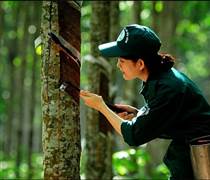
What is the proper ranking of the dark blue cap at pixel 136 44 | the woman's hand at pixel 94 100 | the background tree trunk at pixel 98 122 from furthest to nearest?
the background tree trunk at pixel 98 122
the woman's hand at pixel 94 100
the dark blue cap at pixel 136 44

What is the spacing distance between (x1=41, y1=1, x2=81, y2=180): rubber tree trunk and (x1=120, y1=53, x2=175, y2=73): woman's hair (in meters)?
0.64

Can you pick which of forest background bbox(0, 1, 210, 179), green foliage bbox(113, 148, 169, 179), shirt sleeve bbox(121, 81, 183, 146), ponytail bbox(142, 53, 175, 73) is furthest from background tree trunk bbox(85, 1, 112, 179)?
shirt sleeve bbox(121, 81, 183, 146)

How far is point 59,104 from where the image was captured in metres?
3.98

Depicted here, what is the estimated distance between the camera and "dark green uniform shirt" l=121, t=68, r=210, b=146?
346 centimetres

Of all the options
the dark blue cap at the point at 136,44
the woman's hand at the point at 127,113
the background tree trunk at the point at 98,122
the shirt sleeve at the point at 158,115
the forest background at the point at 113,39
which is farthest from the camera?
the forest background at the point at 113,39

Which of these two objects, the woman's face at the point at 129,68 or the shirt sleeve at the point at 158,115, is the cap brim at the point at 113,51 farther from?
the shirt sleeve at the point at 158,115

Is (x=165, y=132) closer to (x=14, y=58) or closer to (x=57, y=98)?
(x=57, y=98)

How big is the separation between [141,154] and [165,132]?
578 cm

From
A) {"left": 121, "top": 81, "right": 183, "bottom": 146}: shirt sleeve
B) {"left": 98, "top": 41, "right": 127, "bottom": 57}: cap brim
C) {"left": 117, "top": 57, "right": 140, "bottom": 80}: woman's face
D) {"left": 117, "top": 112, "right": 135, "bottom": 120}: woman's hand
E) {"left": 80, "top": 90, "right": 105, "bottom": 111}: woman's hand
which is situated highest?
{"left": 98, "top": 41, "right": 127, "bottom": 57}: cap brim

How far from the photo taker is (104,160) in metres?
6.75

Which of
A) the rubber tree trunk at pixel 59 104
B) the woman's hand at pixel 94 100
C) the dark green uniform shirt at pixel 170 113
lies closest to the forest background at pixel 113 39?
the rubber tree trunk at pixel 59 104

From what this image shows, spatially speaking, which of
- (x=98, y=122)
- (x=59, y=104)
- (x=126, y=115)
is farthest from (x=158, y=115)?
(x=98, y=122)

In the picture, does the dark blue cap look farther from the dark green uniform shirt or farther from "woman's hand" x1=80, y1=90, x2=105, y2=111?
"woman's hand" x1=80, y1=90, x2=105, y2=111

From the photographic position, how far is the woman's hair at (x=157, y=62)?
363cm
